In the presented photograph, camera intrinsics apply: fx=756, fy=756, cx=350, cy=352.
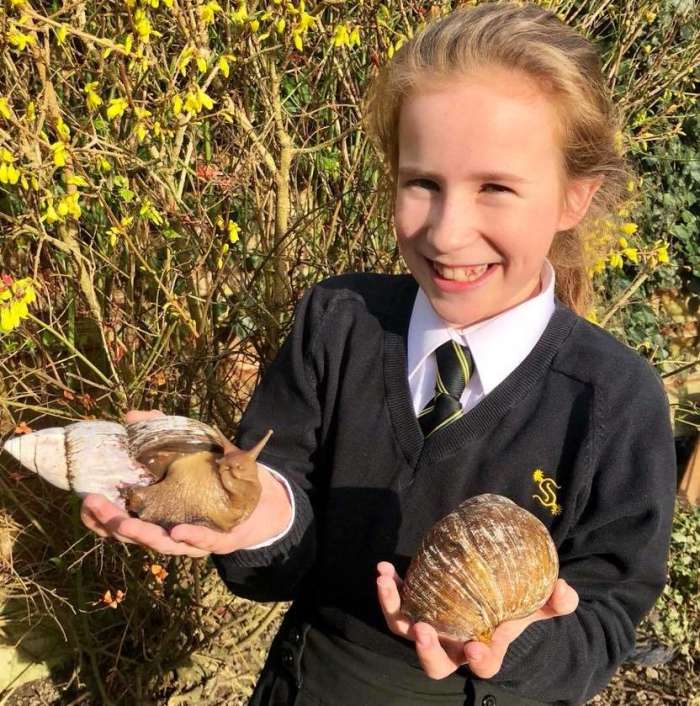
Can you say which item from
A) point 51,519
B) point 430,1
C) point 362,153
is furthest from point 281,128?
point 51,519

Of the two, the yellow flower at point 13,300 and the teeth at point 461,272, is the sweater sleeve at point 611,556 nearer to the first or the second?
the teeth at point 461,272

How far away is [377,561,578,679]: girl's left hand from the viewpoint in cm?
124

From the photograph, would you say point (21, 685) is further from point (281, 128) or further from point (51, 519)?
point (281, 128)

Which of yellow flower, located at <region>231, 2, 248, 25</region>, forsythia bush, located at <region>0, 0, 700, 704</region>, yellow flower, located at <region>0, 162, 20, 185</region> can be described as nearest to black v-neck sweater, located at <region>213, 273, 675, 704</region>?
forsythia bush, located at <region>0, 0, 700, 704</region>

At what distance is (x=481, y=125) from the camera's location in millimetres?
1393

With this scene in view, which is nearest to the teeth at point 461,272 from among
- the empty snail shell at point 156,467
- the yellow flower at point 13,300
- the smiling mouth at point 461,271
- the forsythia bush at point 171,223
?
the smiling mouth at point 461,271

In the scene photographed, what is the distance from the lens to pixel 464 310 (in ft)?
5.24

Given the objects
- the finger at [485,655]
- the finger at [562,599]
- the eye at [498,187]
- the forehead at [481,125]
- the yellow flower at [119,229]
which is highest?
the forehead at [481,125]

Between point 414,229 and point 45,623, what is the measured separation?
8.15 feet

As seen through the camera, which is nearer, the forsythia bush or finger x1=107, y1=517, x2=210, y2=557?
finger x1=107, y1=517, x2=210, y2=557

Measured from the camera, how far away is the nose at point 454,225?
56.9 inches

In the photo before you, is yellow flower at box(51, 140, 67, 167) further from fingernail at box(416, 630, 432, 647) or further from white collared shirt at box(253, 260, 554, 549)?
fingernail at box(416, 630, 432, 647)

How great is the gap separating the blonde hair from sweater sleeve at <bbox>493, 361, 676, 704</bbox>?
55cm

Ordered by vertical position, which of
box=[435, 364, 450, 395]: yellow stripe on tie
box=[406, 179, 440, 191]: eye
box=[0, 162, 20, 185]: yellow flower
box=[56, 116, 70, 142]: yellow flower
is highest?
box=[406, 179, 440, 191]: eye
